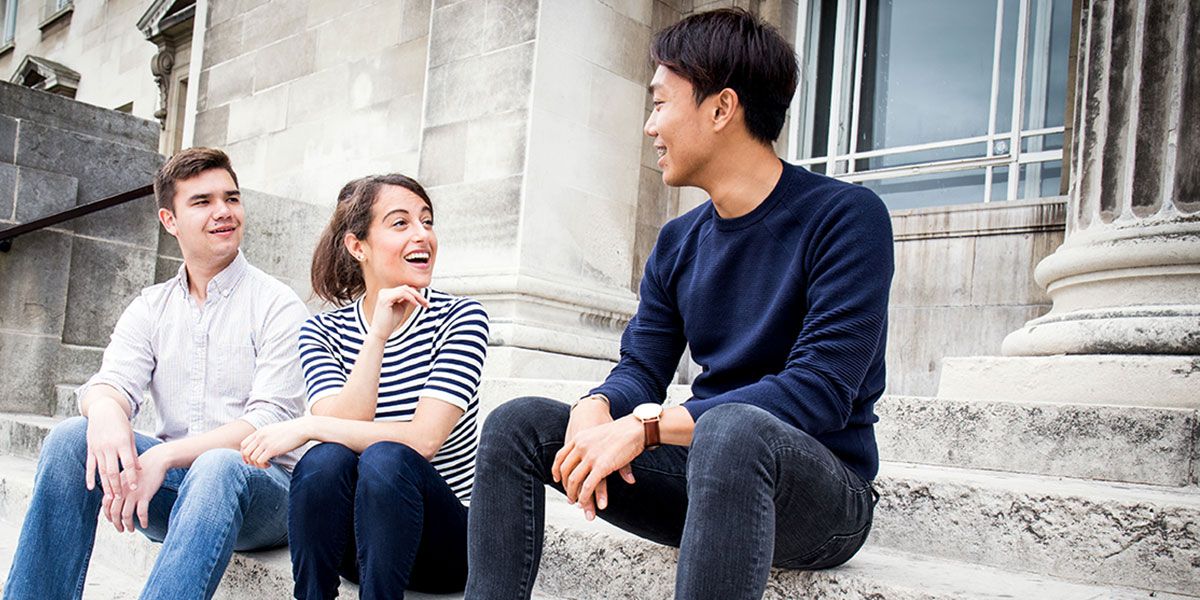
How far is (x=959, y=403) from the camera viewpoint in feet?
9.46

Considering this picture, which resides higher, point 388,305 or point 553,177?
point 553,177

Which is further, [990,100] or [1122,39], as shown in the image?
[990,100]

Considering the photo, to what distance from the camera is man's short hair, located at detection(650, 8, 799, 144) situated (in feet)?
6.78

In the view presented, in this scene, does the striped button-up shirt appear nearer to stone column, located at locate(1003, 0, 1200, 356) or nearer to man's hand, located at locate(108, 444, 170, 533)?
man's hand, located at locate(108, 444, 170, 533)

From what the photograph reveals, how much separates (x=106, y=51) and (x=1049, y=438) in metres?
11.9

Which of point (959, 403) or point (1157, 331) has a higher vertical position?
point (1157, 331)

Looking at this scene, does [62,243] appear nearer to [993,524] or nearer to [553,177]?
[553,177]

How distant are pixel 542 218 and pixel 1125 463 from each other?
2.90m

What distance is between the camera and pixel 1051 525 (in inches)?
86.7

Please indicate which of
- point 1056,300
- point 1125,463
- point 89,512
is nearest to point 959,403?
point 1125,463

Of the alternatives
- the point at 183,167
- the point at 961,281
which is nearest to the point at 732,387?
the point at 183,167

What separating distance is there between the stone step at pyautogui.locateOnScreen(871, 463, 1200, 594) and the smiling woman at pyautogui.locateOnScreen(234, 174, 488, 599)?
1.02 metres

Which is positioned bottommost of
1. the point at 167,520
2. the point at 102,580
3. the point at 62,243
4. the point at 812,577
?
the point at 102,580

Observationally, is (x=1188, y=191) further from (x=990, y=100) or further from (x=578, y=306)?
(x=578, y=306)
